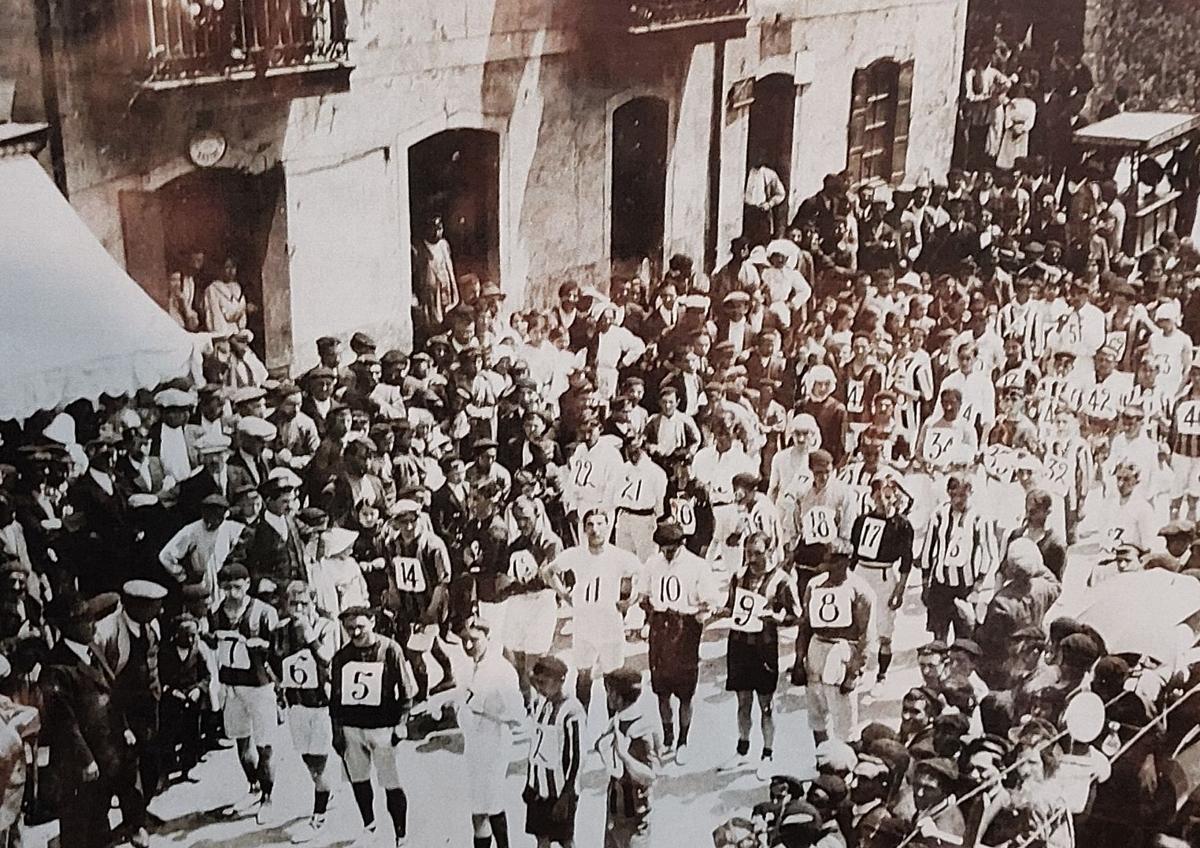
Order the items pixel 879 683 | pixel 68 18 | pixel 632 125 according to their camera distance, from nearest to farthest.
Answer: pixel 68 18 → pixel 632 125 → pixel 879 683

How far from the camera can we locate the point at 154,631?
3.15 metres

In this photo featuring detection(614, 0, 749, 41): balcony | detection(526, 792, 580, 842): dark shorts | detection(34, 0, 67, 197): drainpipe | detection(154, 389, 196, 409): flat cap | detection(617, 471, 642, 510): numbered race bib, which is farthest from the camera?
→ detection(526, 792, 580, 842): dark shorts

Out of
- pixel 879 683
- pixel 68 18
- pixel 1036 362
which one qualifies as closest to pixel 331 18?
pixel 68 18

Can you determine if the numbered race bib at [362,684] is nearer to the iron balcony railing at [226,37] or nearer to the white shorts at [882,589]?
the white shorts at [882,589]

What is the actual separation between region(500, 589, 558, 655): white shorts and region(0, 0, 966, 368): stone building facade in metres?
0.76

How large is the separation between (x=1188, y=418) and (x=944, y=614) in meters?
0.77

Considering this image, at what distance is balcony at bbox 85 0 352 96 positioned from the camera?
2.83 m

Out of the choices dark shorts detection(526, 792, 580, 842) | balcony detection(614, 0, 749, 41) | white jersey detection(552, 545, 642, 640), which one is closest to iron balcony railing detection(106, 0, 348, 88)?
balcony detection(614, 0, 749, 41)

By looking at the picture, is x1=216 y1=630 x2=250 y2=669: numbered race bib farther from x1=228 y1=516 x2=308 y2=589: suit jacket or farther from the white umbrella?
the white umbrella

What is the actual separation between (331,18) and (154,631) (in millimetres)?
1603

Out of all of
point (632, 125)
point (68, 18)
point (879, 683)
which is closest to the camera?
point (68, 18)

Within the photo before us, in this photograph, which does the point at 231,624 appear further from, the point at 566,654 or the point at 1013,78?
the point at 1013,78

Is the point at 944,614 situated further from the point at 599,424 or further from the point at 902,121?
the point at 902,121

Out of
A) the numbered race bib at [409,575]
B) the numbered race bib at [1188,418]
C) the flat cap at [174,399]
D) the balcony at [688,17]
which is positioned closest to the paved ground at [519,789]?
the numbered race bib at [409,575]
